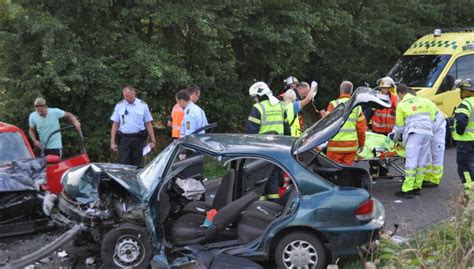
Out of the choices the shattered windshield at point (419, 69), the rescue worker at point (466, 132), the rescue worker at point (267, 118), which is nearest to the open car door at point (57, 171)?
the rescue worker at point (267, 118)

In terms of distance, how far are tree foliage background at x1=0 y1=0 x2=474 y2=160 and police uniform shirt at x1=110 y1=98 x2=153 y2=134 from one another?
46.8 inches

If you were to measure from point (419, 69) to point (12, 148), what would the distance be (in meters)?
9.06

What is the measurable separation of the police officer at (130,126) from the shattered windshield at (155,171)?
2914 millimetres

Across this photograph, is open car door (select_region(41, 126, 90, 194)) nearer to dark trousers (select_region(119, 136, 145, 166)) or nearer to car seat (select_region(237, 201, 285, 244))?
dark trousers (select_region(119, 136, 145, 166))

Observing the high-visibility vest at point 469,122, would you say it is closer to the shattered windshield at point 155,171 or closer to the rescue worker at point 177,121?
the rescue worker at point 177,121

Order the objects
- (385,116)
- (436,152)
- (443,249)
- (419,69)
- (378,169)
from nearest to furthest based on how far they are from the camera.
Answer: (443,249), (436,152), (378,169), (385,116), (419,69)

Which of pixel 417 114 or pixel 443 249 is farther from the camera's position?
pixel 417 114

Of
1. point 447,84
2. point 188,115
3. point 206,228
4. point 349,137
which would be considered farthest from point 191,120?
point 447,84

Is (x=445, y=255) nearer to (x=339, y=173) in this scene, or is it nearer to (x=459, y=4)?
(x=339, y=173)

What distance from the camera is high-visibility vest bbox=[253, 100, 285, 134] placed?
24.7ft

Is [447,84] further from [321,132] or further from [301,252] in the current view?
[301,252]

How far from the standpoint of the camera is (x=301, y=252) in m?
5.13

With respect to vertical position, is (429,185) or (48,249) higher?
(48,249)

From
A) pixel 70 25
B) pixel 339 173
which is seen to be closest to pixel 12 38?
pixel 70 25
